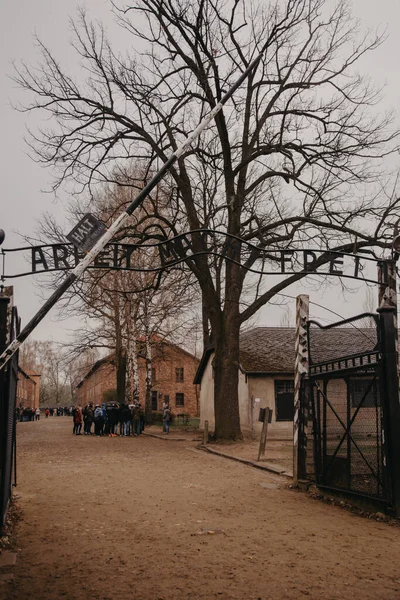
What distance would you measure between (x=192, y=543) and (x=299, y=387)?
5679mm

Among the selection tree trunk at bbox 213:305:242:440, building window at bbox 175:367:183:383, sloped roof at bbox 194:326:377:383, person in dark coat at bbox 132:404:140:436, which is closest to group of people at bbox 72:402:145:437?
person in dark coat at bbox 132:404:140:436

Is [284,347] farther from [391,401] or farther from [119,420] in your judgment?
[391,401]

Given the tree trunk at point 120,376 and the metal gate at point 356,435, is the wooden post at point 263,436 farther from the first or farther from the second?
the tree trunk at point 120,376

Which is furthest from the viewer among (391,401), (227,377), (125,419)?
(125,419)

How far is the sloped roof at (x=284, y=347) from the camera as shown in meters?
29.3

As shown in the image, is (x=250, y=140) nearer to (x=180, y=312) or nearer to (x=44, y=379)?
(x=180, y=312)

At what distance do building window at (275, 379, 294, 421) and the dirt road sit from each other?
595 inches

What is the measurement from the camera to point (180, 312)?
3547 centimetres

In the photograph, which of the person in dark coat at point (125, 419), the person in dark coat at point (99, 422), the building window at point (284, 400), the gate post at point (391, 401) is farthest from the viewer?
the person in dark coat at point (99, 422)

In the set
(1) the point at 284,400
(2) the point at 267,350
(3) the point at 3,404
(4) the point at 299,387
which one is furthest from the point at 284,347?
(3) the point at 3,404

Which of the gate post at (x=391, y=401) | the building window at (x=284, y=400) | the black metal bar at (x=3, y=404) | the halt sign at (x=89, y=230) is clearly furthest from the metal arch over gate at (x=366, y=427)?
the building window at (x=284, y=400)

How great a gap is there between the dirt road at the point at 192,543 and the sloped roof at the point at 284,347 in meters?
15.6

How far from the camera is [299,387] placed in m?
12.8

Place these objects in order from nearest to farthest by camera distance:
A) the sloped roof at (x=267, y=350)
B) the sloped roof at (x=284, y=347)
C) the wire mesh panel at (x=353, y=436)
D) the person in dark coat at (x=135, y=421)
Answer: the wire mesh panel at (x=353, y=436) → the sloped roof at (x=267, y=350) → the sloped roof at (x=284, y=347) → the person in dark coat at (x=135, y=421)
